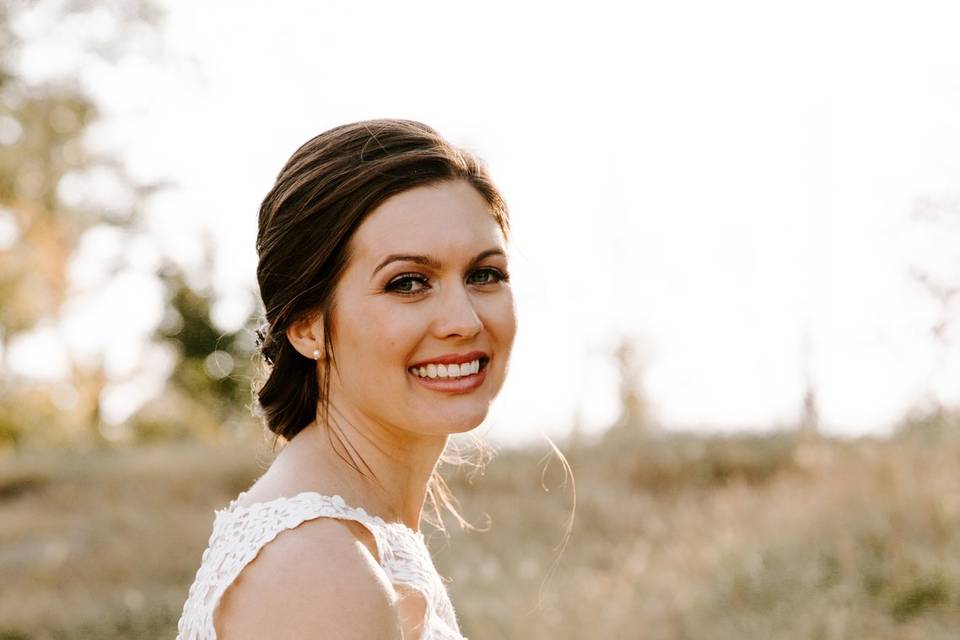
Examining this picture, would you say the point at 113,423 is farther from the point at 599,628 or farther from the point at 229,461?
the point at 599,628

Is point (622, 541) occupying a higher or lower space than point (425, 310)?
lower

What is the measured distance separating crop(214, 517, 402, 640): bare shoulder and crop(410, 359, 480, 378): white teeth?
46 cm

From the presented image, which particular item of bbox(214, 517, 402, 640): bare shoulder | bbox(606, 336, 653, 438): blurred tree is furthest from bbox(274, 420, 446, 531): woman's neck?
bbox(606, 336, 653, 438): blurred tree

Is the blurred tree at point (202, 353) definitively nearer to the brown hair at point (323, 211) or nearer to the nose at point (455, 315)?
the brown hair at point (323, 211)

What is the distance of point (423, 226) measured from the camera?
2482 millimetres

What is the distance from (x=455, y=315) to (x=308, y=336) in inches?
15.3

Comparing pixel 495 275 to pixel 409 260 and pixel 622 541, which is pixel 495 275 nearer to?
pixel 409 260

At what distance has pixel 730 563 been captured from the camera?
9.51 metres

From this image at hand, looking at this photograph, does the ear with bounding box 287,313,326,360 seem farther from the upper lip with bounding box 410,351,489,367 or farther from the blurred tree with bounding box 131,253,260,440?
the blurred tree with bounding box 131,253,260,440

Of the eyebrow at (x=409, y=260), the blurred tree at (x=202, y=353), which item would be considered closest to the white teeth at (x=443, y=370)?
the eyebrow at (x=409, y=260)

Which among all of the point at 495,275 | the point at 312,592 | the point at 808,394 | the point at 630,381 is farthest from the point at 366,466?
the point at 630,381

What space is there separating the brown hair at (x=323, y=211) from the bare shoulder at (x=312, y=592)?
0.49 meters

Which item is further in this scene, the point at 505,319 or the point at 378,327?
the point at 505,319

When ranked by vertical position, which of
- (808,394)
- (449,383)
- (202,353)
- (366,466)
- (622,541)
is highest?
(449,383)
